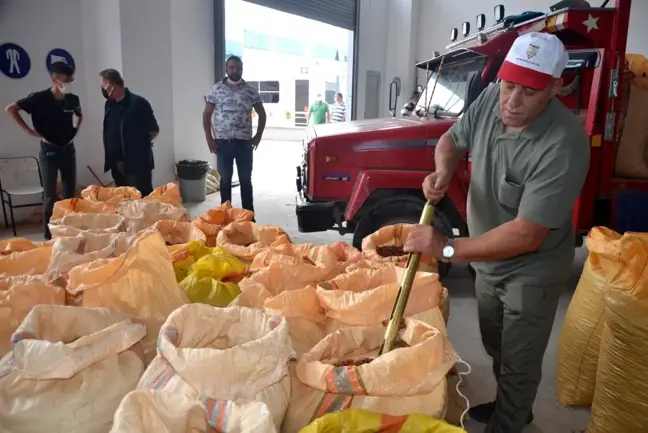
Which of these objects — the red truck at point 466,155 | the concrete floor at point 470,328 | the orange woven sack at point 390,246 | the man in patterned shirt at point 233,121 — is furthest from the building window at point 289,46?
the orange woven sack at point 390,246

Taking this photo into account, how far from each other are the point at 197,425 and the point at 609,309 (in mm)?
1678

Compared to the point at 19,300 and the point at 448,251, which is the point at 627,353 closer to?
the point at 448,251

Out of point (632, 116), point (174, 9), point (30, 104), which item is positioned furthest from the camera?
point (174, 9)

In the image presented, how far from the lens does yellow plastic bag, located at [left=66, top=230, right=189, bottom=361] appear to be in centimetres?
169

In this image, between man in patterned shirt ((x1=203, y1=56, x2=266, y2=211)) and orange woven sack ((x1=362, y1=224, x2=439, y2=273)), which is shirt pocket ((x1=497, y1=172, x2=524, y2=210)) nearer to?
orange woven sack ((x1=362, y1=224, x2=439, y2=273))

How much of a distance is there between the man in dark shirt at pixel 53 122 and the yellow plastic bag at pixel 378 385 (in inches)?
163

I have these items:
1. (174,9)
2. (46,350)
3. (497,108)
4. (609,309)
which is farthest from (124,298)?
(174,9)

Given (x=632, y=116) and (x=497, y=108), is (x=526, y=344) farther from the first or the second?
(x=632, y=116)

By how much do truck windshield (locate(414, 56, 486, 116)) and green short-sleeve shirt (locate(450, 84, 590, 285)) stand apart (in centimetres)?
175

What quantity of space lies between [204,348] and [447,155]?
1315 mm

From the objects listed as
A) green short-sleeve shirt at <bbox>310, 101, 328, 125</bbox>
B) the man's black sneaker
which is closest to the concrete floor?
the man's black sneaker

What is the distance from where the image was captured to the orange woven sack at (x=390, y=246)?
248cm

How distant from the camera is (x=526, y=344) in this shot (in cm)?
193

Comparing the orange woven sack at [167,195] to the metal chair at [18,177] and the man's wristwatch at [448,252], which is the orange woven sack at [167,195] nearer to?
the man's wristwatch at [448,252]
